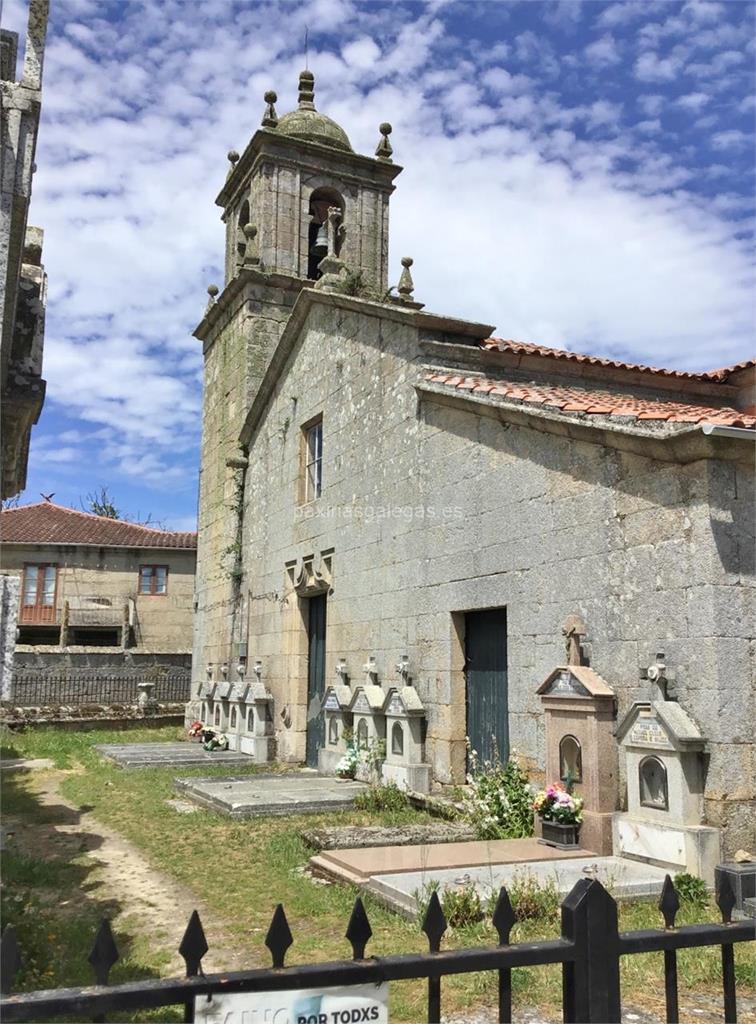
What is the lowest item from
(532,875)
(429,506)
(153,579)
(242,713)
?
(532,875)

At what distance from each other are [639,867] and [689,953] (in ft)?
4.39

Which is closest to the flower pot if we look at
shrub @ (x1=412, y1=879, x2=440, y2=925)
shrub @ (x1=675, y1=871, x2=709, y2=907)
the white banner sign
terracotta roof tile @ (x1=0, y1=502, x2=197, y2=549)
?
shrub @ (x1=675, y1=871, x2=709, y2=907)

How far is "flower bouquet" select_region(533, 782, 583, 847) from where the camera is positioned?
21.7 feet

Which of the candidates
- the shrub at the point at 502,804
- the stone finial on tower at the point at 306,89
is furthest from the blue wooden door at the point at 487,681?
the stone finial on tower at the point at 306,89

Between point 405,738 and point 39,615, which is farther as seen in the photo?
point 39,615

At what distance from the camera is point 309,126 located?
18.4m

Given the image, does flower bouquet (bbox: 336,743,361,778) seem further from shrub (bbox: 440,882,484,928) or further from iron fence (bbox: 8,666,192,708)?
iron fence (bbox: 8,666,192,708)

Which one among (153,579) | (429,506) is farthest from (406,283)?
(153,579)

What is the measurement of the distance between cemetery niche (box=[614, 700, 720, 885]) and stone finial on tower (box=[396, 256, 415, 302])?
1057cm

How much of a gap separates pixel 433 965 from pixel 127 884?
16.5 feet

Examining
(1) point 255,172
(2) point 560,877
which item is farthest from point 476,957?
(1) point 255,172

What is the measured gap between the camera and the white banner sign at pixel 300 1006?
2.02m

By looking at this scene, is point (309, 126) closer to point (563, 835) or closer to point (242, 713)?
point (242, 713)

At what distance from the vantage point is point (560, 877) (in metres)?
5.73
